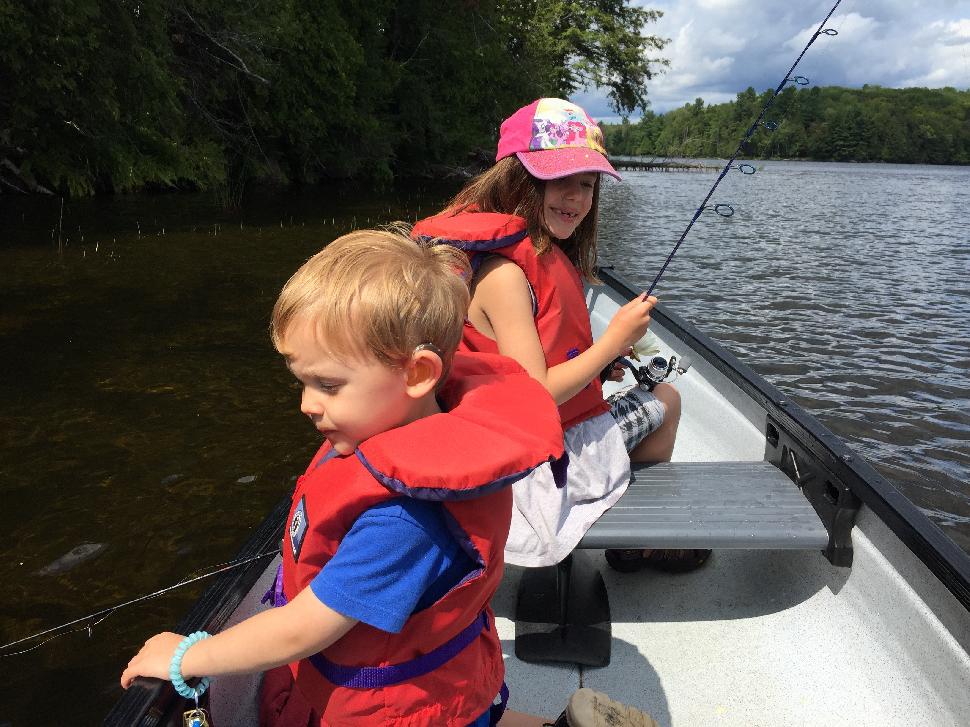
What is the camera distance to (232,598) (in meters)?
1.89

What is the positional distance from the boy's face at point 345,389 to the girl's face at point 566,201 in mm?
1311

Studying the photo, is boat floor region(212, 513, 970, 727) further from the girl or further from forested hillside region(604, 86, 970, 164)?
forested hillside region(604, 86, 970, 164)

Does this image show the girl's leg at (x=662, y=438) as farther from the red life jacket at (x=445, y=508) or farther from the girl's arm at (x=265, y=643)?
the girl's arm at (x=265, y=643)

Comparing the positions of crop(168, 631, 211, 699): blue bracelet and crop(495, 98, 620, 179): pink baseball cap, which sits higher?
crop(495, 98, 620, 179): pink baseball cap

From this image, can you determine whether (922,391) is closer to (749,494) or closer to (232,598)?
(749,494)

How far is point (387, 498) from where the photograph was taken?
4.00 feet

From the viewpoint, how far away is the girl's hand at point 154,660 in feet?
4.49

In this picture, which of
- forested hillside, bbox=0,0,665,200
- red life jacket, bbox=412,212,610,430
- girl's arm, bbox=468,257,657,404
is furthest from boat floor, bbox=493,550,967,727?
forested hillside, bbox=0,0,665,200

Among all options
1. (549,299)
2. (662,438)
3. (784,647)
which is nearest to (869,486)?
(784,647)

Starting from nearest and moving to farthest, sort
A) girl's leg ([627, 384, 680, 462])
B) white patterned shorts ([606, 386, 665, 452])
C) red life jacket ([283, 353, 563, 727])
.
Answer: red life jacket ([283, 353, 563, 727])
white patterned shorts ([606, 386, 665, 452])
girl's leg ([627, 384, 680, 462])

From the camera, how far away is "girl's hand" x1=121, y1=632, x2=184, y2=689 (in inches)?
53.9

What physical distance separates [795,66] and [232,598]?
277 cm

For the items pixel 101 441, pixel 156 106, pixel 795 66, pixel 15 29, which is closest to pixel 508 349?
pixel 795 66

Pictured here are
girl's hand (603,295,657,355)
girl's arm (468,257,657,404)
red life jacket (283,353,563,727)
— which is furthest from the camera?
girl's hand (603,295,657,355)
